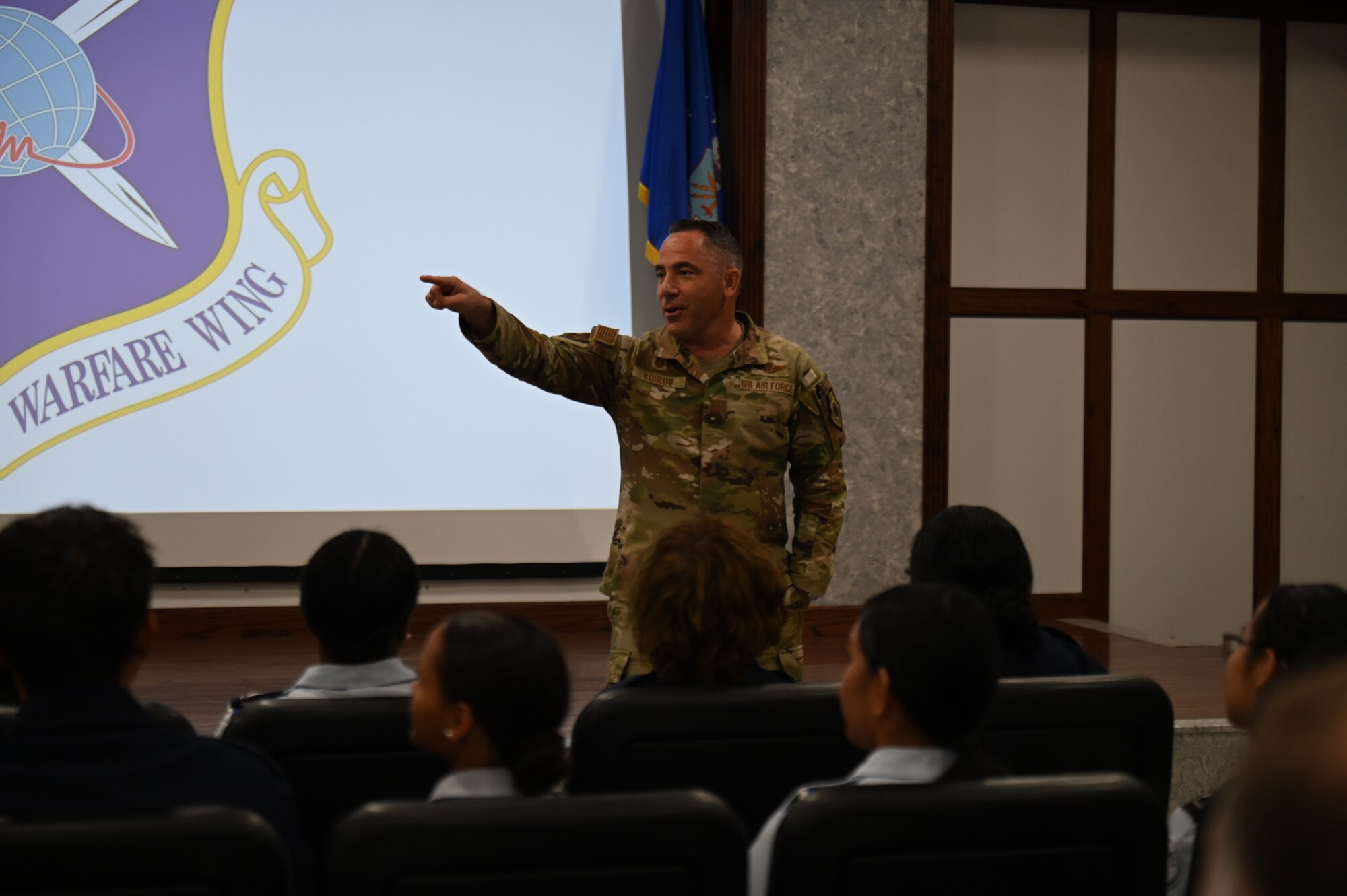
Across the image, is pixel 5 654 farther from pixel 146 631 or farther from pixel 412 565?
pixel 412 565

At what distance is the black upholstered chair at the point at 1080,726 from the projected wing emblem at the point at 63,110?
11.1 feet

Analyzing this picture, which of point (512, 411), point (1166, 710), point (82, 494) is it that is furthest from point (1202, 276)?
point (82, 494)

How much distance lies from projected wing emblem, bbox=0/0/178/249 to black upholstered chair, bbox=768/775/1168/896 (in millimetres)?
3647

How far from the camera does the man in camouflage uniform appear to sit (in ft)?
8.85

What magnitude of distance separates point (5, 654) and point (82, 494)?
3.09m

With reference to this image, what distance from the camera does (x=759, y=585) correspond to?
1801 millimetres

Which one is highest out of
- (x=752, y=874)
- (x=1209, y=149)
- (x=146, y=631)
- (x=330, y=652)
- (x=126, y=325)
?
(x=1209, y=149)

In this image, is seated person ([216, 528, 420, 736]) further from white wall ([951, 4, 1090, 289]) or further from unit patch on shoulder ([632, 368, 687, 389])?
Answer: white wall ([951, 4, 1090, 289])

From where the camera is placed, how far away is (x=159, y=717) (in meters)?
1.56

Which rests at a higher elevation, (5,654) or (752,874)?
(5,654)

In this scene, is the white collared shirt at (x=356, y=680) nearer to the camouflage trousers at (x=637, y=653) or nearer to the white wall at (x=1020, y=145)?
the camouflage trousers at (x=637, y=653)

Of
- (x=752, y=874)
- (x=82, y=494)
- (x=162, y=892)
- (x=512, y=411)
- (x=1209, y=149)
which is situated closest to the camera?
(x=162, y=892)

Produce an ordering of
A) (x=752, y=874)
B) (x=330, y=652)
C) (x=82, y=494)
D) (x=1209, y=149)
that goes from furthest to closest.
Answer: (x=1209, y=149), (x=82, y=494), (x=330, y=652), (x=752, y=874)

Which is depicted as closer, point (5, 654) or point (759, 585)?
point (5, 654)
